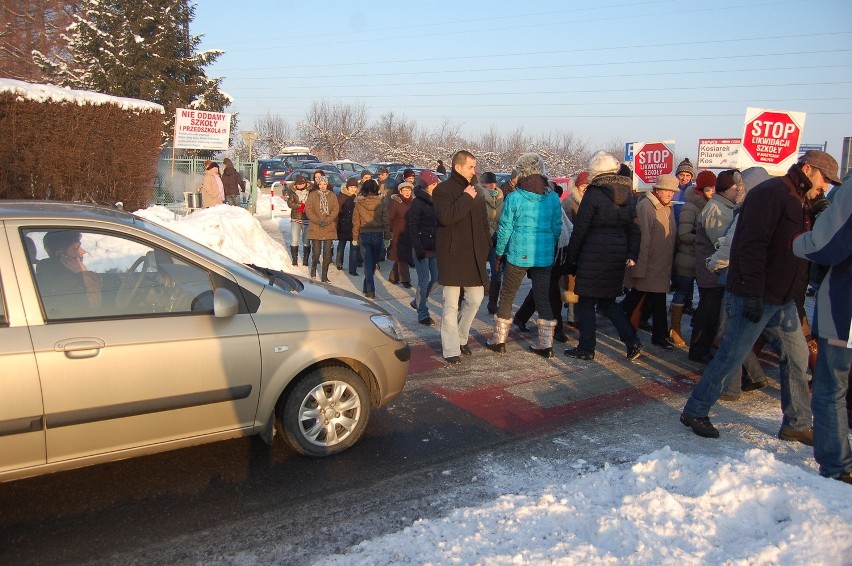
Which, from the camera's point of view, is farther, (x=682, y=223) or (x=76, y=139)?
(x=76, y=139)

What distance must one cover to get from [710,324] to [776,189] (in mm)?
2722

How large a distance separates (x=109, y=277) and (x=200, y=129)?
1603 cm

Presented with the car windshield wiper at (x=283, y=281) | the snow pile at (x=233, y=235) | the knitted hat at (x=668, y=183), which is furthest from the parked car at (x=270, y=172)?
the car windshield wiper at (x=283, y=281)

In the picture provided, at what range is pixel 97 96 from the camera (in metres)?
14.7

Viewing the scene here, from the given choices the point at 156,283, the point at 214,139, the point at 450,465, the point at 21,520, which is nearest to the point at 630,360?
the point at 450,465

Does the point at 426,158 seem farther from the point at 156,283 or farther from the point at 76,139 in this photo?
the point at 156,283

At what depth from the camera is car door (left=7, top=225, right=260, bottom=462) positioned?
11.7 feet

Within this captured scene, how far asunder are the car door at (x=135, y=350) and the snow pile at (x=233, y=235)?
23.7ft

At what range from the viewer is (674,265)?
772cm

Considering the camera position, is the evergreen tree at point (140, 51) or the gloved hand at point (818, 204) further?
the evergreen tree at point (140, 51)

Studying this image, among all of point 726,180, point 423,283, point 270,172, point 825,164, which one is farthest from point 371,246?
point 270,172

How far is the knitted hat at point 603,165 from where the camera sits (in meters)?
6.72

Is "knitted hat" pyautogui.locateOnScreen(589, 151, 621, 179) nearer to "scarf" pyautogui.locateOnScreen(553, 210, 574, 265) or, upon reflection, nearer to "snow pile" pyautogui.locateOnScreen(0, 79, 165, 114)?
"scarf" pyautogui.locateOnScreen(553, 210, 574, 265)

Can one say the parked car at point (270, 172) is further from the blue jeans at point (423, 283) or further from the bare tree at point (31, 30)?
the blue jeans at point (423, 283)
